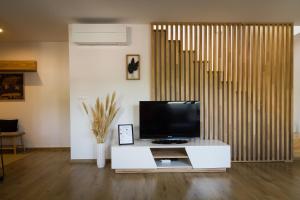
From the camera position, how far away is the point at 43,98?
630cm

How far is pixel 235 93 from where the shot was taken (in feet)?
16.2

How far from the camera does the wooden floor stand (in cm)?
326

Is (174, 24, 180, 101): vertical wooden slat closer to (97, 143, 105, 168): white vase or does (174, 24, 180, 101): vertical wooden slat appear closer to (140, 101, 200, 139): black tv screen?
(140, 101, 200, 139): black tv screen

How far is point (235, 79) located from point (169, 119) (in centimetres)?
149

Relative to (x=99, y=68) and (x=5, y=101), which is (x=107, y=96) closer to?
(x=99, y=68)

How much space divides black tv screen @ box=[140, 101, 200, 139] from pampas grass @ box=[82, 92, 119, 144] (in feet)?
1.96

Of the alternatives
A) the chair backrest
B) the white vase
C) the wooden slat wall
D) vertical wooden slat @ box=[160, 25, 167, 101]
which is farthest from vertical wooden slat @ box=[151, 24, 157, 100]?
the chair backrest

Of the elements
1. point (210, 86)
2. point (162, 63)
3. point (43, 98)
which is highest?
point (162, 63)

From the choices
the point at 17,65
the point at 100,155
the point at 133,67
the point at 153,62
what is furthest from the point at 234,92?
the point at 17,65

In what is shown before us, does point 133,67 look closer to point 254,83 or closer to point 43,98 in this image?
point 254,83

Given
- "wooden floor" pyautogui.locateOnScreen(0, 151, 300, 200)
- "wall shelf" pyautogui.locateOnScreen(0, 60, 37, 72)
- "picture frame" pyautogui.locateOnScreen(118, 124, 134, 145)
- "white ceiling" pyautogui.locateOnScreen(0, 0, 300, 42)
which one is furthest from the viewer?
"wall shelf" pyautogui.locateOnScreen(0, 60, 37, 72)

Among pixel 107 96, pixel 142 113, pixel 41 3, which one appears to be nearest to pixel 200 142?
pixel 142 113

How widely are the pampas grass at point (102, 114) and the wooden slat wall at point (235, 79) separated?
782 mm

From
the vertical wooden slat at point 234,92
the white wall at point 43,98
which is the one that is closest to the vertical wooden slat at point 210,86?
the vertical wooden slat at point 234,92
